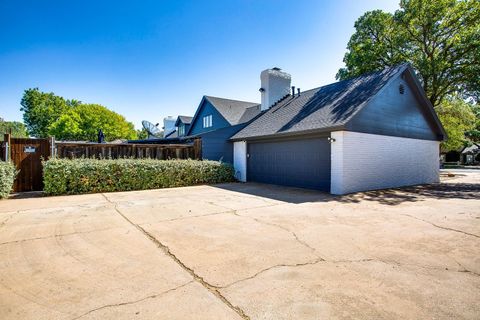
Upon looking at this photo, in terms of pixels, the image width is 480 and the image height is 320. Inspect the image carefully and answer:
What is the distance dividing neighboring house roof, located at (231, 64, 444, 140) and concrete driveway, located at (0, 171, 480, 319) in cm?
491

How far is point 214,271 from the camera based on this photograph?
2789mm

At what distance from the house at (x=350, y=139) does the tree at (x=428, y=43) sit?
3949 millimetres

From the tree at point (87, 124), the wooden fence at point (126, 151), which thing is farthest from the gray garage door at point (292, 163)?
the tree at point (87, 124)

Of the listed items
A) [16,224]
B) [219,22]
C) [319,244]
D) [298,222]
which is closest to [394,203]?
[298,222]

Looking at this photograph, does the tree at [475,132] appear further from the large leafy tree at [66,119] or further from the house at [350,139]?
the large leafy tree at [66,119]

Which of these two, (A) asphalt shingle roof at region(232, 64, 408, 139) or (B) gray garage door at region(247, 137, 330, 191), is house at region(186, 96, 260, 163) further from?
(B) gray garage door at region(247, 137, 330, 191)

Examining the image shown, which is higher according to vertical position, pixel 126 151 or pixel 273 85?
pixel 273 85

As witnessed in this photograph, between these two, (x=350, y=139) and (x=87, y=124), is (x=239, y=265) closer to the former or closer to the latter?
(x=350, y=139)

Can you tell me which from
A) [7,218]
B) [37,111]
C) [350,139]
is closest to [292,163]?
[350,139]

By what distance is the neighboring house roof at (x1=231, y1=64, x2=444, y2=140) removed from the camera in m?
9.50

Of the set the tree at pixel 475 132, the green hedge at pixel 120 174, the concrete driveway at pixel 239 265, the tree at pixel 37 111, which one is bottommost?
the concrete driveway at pixel 239 265

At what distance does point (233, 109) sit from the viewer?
22.7 meters

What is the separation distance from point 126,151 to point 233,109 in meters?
13.3

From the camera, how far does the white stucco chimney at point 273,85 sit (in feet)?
54.4
